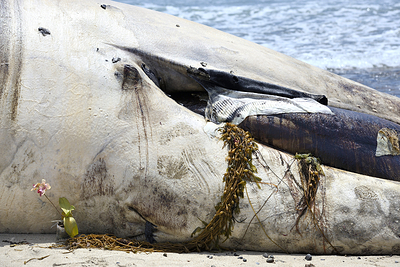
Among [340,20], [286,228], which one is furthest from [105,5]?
[340,20]

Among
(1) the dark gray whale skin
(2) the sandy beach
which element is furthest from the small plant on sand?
(1) the dark gray whale skin

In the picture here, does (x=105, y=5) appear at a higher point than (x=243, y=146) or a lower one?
higher

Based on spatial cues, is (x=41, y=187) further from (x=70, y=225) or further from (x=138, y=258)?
(x=138, y=258)

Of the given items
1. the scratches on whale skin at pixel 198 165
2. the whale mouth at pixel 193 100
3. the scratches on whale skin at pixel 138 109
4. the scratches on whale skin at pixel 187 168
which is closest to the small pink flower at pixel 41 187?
the scratches on whale skin at pixel 138 109

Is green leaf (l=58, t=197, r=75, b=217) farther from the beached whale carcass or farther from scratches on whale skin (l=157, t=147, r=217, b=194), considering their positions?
scratches on whale skin (l=157, t=147, r=217, b=194)

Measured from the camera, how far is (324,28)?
10.8m

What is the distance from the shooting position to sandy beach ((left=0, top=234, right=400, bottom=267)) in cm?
219

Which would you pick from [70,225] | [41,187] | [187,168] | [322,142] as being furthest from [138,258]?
[322,142]

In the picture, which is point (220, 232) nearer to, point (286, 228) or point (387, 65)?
point (286, 228)

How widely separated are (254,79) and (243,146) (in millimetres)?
681

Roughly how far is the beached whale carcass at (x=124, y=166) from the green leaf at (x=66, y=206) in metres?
0.06

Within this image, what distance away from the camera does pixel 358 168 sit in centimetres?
280

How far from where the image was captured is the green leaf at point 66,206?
2.46m

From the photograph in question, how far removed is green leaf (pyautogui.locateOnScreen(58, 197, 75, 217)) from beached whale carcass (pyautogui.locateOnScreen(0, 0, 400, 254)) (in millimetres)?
55
